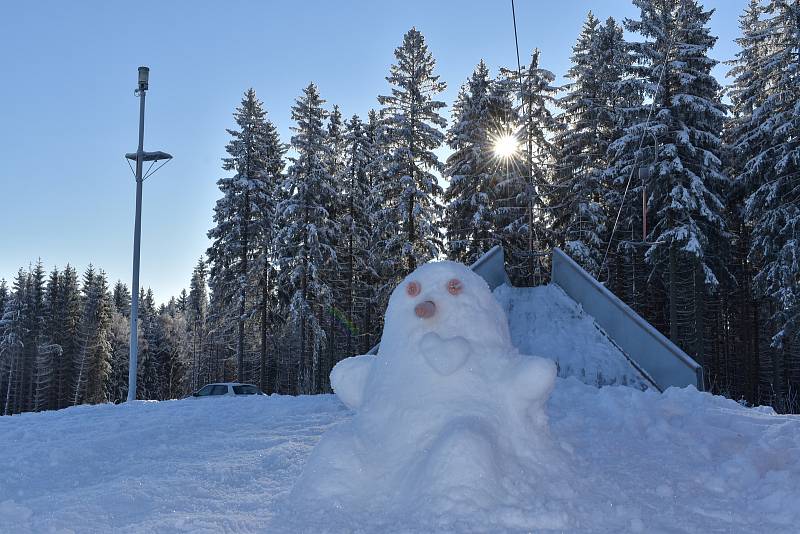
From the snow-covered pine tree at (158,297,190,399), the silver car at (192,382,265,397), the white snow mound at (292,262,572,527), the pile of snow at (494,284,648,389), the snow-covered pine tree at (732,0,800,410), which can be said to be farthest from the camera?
the snow-covered pine tree at (158,297,190,399)

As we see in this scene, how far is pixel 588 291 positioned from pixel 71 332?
45.8 meters

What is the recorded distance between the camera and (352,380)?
5820 mm

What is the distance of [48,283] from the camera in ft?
154

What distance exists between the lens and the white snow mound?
433 centimetres

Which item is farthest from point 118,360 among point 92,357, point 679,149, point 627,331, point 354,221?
point 627,331

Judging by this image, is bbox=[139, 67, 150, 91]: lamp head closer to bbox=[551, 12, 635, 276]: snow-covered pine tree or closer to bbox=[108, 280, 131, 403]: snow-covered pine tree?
bbox=[551, 12, 635, 276]: snow-covered pine tree

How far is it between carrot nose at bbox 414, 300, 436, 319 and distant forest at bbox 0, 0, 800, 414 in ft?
55.1

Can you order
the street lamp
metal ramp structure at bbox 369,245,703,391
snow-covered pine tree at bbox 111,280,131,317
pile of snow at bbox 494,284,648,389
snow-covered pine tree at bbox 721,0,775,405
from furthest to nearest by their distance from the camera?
snow-covered pine tree at bbox 111,280,131,317, snow-covered pine tree at bbox 721,0,775,405, the street lamp, pile of snow at bbox 494,284,648,389, metal ramp structure at bbox 369,245,703,391

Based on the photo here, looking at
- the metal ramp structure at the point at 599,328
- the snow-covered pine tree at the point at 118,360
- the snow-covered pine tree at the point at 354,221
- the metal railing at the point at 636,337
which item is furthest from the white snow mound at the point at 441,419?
the snow-covered pine tree at the point at 118,360

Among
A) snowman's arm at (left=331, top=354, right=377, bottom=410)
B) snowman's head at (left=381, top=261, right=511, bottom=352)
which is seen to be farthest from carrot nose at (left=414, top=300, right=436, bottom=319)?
snowman's arm at (left=331, top=354, right=377, bottom=410)

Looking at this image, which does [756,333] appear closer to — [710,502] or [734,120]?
[734,120]

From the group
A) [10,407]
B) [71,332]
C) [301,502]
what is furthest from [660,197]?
[10,407]

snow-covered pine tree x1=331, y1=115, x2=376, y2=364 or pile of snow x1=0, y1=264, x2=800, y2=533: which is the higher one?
snow-covered pine tree x1=331, y1=115, x2=376, y2=364

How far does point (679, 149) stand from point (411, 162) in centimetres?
Answer: 1036
